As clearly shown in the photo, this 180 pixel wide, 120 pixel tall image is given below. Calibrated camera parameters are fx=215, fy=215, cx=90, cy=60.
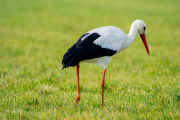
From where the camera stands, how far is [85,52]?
399 cm

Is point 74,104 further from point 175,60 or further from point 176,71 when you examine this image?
point 175,60

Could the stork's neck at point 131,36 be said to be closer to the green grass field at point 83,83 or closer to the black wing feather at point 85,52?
the black wing feather at point 85,52

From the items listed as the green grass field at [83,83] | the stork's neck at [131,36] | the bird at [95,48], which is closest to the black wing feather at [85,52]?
the bird at [95,48]

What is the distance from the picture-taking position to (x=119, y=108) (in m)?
3.82

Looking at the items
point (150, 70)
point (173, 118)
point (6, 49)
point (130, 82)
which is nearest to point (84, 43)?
point (130, 82)

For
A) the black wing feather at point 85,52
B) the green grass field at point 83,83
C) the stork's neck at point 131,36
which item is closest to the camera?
the green grass field at point 83,83

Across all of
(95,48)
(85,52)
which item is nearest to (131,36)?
(95,48)

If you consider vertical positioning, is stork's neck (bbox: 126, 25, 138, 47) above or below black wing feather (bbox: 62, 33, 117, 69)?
above

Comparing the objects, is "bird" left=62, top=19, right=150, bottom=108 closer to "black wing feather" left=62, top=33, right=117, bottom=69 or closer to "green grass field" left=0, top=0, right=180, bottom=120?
"black wing feather" left=62, top=33, right=117, bottom=69

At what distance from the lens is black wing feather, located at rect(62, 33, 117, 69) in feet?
13.0

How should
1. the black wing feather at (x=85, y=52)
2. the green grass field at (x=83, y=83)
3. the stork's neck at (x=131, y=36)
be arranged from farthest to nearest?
the stork's neck at (x=131, y=36)
the black wing feather at (x=85, y=52)
the green grass field at (x=83, y=83)

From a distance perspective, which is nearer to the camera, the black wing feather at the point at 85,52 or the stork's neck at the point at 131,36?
the black wing feather at the point at 85,52

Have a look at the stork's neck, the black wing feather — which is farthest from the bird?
the stork's neck

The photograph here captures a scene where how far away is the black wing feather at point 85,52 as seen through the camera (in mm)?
3953
